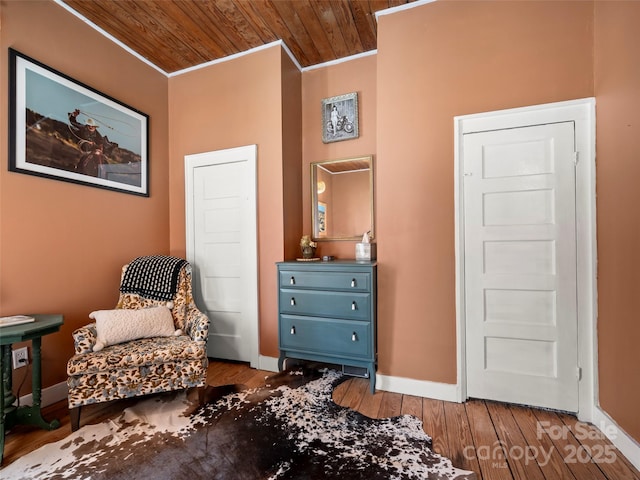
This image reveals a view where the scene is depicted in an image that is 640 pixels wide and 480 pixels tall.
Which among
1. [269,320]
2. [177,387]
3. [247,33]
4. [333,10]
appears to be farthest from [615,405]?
[247,33]

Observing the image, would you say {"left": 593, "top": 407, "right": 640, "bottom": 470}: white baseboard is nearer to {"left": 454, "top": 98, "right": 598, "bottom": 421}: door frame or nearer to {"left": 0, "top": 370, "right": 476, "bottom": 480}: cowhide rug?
{"left": 454, "top": 98, "right": 598, "bottom": 421}: door frame

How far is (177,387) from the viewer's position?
197cm

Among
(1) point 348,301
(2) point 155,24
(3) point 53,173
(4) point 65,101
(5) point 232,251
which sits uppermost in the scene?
(2) point 155,24

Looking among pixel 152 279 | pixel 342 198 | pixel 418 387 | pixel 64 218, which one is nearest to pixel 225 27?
pixel 342 198

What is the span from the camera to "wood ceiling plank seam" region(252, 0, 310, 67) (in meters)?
2.27

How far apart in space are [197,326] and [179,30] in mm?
2451

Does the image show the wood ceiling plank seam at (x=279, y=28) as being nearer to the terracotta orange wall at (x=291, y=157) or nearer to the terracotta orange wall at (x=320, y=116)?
the terracotta orange wall at (x=291, y=157)

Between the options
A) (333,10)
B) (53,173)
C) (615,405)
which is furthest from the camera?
(333,10)

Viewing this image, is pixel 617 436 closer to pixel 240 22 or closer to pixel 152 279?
pixel 152 279

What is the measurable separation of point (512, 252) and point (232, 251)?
2.32m

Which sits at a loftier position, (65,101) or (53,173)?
(65,101)

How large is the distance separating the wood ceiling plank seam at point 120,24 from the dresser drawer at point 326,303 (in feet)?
8.25

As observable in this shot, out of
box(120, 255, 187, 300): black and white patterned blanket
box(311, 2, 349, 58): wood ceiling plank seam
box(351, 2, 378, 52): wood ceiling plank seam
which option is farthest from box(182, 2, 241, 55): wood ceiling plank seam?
box(120, 255, 187, 300): black and white patterned blanket

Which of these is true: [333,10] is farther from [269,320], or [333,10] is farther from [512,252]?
[269,320]
